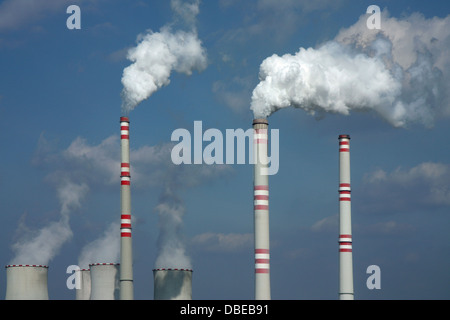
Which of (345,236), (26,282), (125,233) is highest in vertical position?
(125,233)

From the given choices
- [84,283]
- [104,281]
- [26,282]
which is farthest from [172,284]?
[84,283]

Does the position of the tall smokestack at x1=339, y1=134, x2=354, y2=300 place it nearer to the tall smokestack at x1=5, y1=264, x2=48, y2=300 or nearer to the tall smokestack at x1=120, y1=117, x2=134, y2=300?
the tall smokestack at x1=120, y1=117, x2=134, y2=300

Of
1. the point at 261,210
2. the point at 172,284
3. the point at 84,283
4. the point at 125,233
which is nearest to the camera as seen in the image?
the point at 261,210

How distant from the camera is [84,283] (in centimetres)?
4422

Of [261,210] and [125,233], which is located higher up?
[261,210]

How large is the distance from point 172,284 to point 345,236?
8.59 meters

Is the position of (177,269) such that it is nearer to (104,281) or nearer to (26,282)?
(104,281)

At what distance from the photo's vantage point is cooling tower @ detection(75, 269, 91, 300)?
4350 centimetres

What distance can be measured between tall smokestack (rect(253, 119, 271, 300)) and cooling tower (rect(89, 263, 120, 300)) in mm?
8853

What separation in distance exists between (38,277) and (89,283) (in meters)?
5.28

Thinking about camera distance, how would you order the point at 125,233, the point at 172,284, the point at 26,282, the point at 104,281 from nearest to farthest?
the point at 172,284 → the point at 125,233 → the point at 26,282 → the point at 104,281

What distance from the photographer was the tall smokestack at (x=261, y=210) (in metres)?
34.6
